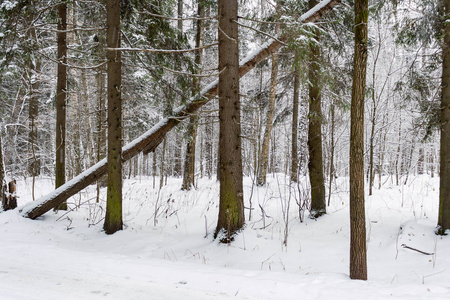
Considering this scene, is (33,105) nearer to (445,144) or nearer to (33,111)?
(33,111)

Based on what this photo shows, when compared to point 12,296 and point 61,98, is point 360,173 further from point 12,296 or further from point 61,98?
point 61,98

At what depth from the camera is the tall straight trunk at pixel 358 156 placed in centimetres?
353

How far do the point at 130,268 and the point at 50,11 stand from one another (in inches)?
299

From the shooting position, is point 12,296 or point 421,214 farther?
point 421,214

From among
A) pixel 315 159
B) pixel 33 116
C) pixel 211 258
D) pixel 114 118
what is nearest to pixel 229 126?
pixel 211 258

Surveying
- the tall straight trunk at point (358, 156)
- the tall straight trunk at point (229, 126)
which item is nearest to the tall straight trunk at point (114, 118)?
the tall straight trunk at point (229, 126)

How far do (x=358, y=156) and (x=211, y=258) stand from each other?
2.91 meters

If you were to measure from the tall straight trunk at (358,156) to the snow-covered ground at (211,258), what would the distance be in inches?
12.0

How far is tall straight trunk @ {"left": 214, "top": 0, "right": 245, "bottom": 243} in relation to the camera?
5266 mm

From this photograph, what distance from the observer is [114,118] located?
595 centimetres

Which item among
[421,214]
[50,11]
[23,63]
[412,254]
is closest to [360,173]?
[412,254]

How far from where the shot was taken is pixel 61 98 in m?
7.47

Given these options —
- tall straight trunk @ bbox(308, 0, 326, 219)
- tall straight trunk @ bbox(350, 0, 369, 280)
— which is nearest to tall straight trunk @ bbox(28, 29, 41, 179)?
tall straight trunk @ bbox(308, 0, 326, 219)

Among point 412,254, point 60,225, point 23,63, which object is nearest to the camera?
point 412,254
